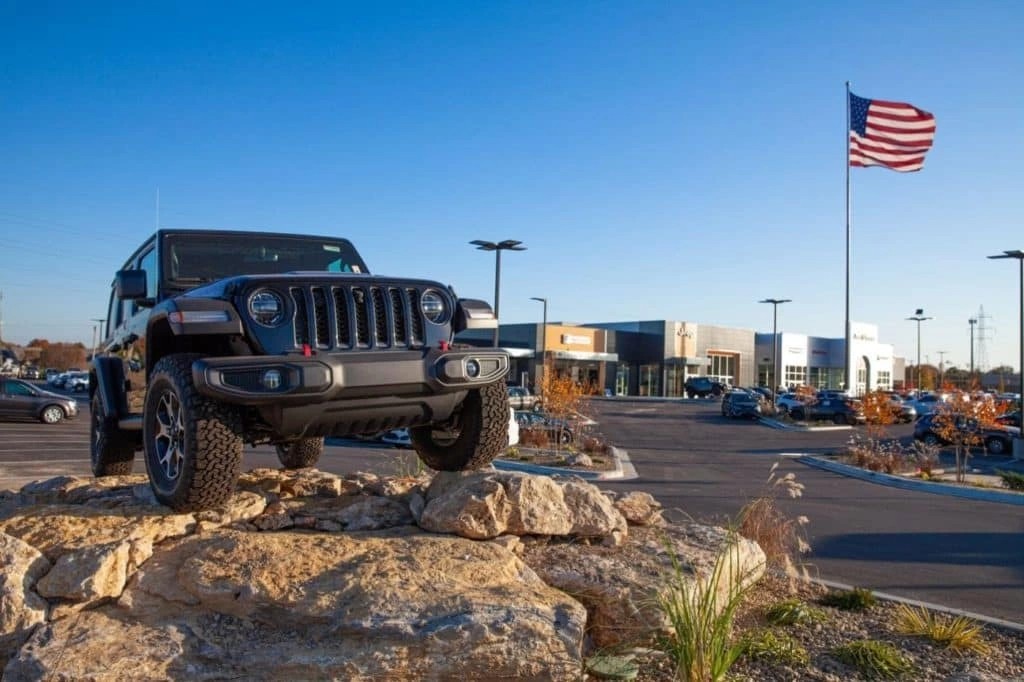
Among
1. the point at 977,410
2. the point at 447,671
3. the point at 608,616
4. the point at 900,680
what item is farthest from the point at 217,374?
the point at 977,410

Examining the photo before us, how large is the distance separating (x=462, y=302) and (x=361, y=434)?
40.0 inches

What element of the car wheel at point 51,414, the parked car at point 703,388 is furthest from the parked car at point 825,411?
the car wheel at point 51,414

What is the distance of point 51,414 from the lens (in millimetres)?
27406

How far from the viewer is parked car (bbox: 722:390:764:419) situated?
4166 cm

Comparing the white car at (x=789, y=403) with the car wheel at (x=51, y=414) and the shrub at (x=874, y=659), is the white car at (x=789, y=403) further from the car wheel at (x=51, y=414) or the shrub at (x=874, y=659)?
the shrub at (x=874, y=659)

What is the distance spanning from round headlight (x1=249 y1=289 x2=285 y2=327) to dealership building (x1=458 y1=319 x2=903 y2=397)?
48013mm

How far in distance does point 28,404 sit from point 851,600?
2751cm

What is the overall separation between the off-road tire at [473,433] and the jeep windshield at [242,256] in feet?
5.12

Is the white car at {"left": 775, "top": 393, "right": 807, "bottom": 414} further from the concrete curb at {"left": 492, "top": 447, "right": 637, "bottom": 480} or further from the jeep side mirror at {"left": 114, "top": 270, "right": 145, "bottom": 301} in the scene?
the jeep side mirror at {"left": 114, "top": 270, "right": 145, "bottom": 301}

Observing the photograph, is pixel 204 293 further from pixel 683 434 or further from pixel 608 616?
pixel 683 434

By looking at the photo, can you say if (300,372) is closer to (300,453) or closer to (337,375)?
(337,375)

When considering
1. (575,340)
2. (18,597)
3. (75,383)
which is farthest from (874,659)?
(75,383)

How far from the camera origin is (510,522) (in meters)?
5.02

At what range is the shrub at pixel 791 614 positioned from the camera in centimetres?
519
